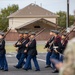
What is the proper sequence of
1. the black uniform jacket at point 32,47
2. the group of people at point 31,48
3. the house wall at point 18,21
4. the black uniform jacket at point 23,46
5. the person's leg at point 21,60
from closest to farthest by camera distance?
the group of people at point 31,48
the black uniform jacket at point 32,47
the black uniform jacket at point 23,46
the person's leg at point 21,60
the house wall at point 18,21

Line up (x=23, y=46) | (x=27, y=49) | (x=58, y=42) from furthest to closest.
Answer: (x=23, y=46) → (x=27, y=49) → (x=58, y=42)

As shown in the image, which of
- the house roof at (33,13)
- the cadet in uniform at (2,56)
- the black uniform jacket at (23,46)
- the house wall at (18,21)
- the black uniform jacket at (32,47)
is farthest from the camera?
the house roof at (33,13)

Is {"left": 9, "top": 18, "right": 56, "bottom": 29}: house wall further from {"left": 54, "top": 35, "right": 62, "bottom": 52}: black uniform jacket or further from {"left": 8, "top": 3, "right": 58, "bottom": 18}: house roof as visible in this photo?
{"left": 54, "top": 35, "right": 62, "bottom": 52}: black uniform jacket

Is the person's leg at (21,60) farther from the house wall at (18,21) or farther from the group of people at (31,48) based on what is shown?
the house wall at (18,21)

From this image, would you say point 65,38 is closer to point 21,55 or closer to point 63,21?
point 21,55

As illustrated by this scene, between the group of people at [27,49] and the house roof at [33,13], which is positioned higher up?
the house roof at [33,13]

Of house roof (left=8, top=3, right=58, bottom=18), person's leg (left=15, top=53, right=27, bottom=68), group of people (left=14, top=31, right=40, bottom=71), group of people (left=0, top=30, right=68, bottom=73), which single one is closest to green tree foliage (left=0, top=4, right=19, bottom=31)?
house roof (left=8, top=3, right=58, bottom=18)

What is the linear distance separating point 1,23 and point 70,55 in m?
93.0

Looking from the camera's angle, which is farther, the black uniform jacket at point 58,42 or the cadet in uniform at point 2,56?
the cadet in uniform at point 2,56

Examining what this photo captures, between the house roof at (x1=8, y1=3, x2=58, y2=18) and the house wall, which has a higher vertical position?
the house roof at (x1=8, y1=3, x2=58, y2=18)

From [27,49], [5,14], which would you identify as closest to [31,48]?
[27,49]

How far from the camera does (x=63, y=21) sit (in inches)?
3964

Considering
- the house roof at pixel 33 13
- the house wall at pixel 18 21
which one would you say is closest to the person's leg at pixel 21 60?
the house wall at pixel 18 21

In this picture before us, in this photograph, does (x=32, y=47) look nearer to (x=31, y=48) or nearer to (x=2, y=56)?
(x=31, y=48)
